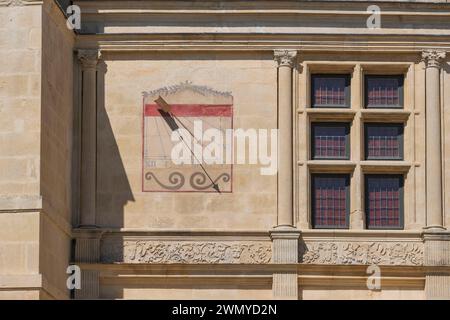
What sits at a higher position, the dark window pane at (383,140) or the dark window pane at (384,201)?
the dark window pane at (383,140)

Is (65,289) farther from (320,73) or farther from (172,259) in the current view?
(320,73)

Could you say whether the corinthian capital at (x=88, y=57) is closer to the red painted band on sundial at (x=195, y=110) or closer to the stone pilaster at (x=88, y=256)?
the red painted band on sundial at (x=195, y=110)

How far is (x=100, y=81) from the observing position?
96.8 feet

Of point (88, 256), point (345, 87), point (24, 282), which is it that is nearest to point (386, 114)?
point (345, 87)

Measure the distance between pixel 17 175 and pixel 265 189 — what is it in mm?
4203

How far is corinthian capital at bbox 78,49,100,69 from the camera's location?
29.4m

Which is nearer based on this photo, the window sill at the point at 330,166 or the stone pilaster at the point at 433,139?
the stone pilaster at the point at 433,139

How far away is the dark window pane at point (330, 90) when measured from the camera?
97.0 feet

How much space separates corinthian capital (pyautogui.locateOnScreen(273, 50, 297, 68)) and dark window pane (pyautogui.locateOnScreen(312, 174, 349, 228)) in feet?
5.73

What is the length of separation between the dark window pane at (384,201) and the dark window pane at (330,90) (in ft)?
4.12

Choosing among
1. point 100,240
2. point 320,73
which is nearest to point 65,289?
point 100,240

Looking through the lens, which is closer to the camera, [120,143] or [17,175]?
[17,175]

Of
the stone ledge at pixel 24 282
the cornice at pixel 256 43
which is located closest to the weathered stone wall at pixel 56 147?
the stone ledge at pixel 24 282

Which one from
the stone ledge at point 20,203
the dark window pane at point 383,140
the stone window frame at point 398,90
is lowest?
the stone ledge at point 20,203
